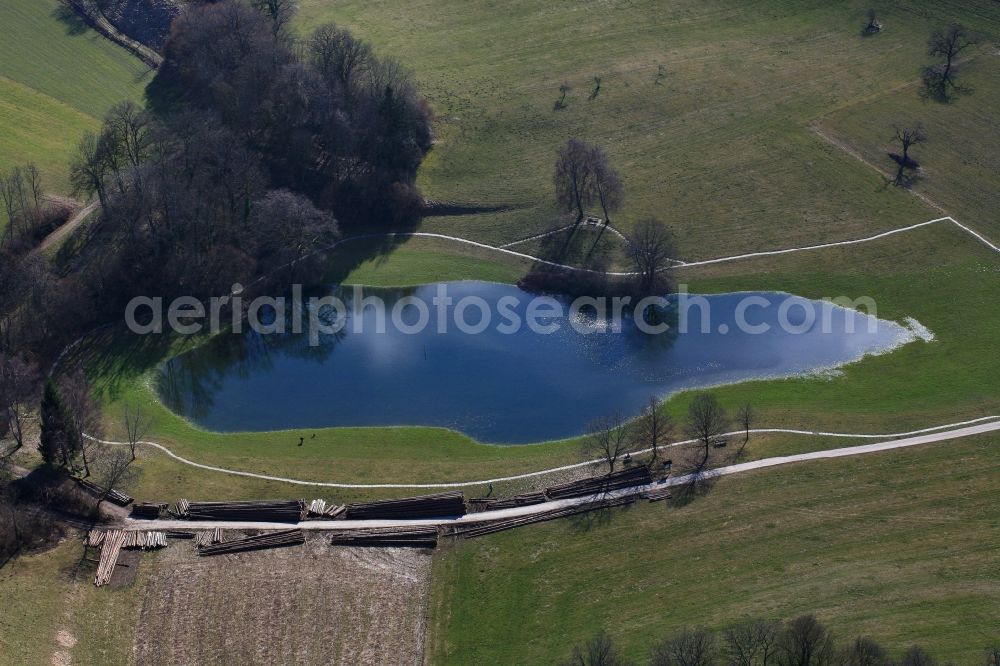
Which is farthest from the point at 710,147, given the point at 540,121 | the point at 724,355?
the point at 724,355

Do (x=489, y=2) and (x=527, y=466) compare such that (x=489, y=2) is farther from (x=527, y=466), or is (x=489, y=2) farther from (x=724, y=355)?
(x=527, y=466)

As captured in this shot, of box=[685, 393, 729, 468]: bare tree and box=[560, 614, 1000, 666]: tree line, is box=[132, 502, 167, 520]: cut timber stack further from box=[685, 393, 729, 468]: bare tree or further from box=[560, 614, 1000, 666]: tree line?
box=[685, 393, 729, 468]: bare tree

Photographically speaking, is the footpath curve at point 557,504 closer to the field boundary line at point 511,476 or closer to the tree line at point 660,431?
the field boundary line at point 511,476

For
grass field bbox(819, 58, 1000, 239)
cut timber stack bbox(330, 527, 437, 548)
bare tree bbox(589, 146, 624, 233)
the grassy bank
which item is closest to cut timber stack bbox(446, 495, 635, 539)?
cut timber stack bbox(330, 527, 437, 548)

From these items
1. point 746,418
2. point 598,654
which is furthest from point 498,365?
point 598,654

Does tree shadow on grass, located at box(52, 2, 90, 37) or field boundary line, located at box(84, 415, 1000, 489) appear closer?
field boundary line, located at box(84, 415, 1000, 489)

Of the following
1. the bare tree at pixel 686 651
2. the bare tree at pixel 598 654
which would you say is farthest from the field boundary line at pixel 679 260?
the bare tree at pixel 686 651
